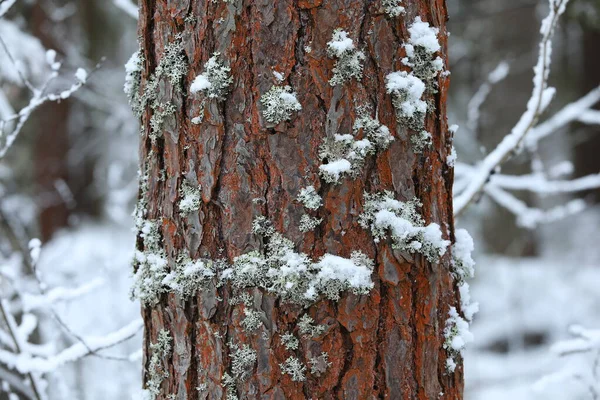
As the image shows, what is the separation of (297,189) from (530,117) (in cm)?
115

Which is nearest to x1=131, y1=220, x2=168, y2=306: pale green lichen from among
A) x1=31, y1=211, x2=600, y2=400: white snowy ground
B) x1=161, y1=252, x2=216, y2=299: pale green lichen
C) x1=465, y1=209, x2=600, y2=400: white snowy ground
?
x1=161, y1=252, x2=216, y2=299: pale green lichen

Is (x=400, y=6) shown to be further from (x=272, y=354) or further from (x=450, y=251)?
(x=272, y=354)

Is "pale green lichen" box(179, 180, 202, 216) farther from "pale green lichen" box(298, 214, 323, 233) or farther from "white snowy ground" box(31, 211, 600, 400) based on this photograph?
"white snowy ground" box(31, 211, 600, 400)

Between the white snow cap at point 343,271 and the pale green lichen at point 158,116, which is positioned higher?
the pale green lichen at point 158,116

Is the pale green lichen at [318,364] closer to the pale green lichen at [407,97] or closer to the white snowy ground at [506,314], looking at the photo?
the pale green lichen at [407,97]

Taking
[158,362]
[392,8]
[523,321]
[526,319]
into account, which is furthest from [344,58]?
[526,319]

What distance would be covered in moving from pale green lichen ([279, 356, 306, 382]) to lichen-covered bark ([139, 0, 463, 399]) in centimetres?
1

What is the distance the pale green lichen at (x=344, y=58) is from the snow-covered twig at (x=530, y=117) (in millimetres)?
894

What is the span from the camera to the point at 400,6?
3.61 feet

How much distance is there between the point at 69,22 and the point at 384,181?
446 inches

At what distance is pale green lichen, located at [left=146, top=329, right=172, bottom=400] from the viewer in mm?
1182

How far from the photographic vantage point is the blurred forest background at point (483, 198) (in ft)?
17.2

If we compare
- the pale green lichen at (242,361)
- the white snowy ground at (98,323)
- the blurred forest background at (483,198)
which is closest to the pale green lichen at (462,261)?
the pale green lichen at (242,361)

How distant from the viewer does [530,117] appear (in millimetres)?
1895
